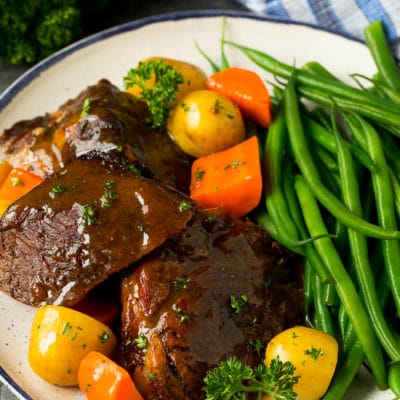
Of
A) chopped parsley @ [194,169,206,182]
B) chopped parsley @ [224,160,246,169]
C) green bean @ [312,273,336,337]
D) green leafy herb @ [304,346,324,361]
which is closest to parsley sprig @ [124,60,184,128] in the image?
chopped parsley @ [194,169,206,182]

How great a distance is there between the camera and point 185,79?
5250 millimetres

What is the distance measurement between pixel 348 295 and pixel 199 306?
864 millimetres

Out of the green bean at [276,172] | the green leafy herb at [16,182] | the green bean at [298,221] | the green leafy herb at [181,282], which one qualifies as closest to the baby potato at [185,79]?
the green bean at [276,172]

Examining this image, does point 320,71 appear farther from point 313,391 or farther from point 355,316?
point 313,391

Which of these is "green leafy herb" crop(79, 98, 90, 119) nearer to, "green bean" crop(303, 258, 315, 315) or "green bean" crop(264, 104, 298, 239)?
"green bean" crop(264, 104, 298, 239)

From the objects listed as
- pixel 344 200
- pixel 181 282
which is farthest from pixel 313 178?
pixel 181 282

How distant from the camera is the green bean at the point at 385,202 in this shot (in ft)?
13.4

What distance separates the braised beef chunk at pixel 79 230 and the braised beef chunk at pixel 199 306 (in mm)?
140

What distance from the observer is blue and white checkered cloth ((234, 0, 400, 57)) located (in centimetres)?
547

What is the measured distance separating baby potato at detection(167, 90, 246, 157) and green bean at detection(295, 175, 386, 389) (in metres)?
0.80

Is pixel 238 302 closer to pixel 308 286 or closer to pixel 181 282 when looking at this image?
pixel 181 282

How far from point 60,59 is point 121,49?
0.51m

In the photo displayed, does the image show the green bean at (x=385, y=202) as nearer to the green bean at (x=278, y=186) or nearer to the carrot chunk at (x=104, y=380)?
the green bean at (x=278, y=186)

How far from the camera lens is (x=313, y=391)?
3.73 metres
